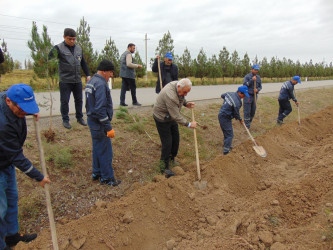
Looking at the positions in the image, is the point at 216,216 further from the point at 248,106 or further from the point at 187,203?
the point at 248,106

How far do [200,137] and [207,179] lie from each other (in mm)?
2879

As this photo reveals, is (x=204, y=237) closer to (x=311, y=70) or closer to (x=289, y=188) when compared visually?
(x=289, y=188)

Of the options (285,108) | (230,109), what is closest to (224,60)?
(285,108)

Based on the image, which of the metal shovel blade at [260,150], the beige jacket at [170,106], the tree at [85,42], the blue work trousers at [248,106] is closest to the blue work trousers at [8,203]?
the beige jacket at [170,106]

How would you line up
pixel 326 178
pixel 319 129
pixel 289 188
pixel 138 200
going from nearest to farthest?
pixel 138 200
pixel 289 188
pixel 326 178
pixel 319 129

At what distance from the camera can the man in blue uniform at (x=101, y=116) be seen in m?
3.72

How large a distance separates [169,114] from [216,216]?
187cm

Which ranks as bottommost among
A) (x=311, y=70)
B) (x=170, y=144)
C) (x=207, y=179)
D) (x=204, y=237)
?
(x=204, y=237)

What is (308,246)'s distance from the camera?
264 centimetres

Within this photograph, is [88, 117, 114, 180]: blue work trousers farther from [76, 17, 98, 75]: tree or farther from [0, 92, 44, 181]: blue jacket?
[76, 17, 98, 75]: tree

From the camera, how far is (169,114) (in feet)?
14.6

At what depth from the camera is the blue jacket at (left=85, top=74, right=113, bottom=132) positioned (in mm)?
3707

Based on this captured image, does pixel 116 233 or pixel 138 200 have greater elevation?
pixel 138 200

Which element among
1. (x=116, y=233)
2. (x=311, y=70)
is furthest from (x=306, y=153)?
(x=311, y=70)
